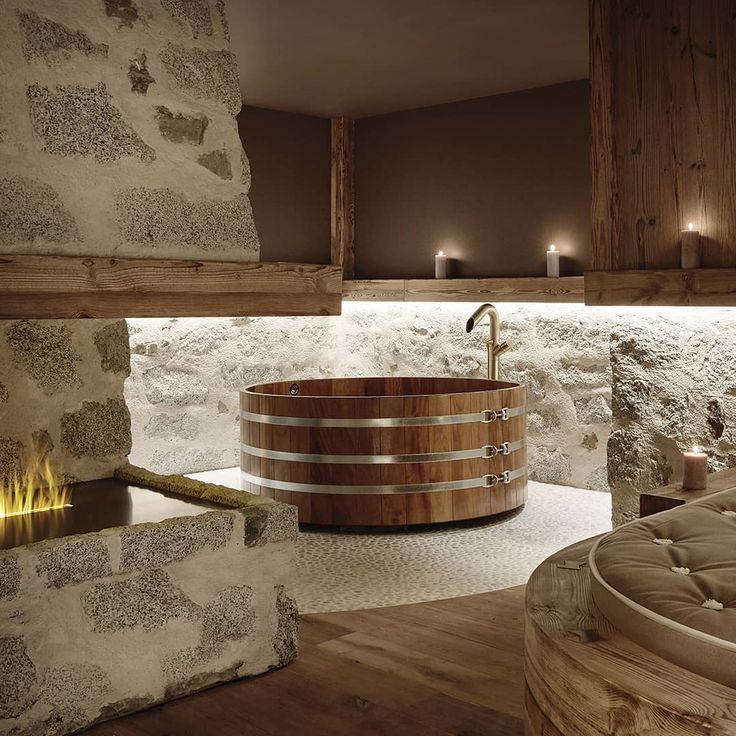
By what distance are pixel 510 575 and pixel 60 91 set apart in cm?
256

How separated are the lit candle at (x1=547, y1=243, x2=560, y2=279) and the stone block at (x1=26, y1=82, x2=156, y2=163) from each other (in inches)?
137

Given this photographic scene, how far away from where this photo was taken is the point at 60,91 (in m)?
2.64

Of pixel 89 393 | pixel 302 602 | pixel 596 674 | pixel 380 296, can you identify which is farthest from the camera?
pixel 380 296

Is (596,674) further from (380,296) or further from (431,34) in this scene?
(380,296)

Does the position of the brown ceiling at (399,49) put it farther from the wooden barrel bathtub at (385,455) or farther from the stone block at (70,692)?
the stone block at (70,692)

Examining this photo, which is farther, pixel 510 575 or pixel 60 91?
pixel 510 575

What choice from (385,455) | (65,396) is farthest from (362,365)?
(65,396)

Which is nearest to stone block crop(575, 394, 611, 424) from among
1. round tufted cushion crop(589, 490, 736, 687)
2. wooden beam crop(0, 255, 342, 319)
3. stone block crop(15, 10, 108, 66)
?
wooden beam crop(0, 255, 342, 319)

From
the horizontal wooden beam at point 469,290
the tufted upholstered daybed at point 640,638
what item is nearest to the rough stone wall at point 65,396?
the tufted upholstered daybed at point 640,638

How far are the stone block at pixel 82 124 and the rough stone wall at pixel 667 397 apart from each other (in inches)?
98.0

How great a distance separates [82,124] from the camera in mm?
2695

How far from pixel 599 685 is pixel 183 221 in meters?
1.91

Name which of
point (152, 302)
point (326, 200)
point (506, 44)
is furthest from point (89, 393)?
point (326, 200)

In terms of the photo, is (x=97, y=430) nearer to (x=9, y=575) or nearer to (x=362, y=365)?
(x=9, y=575)
